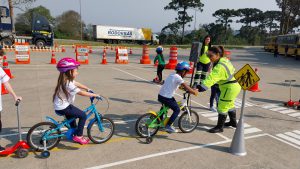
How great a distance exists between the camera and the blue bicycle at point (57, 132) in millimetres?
4390

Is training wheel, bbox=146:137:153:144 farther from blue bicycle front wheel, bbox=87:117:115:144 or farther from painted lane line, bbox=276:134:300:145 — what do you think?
→ painted lane line, bbox=276:134:300:145

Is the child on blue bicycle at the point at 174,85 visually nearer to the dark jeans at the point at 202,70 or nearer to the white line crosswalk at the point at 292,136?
the white line crosswalk at the point at 292,136

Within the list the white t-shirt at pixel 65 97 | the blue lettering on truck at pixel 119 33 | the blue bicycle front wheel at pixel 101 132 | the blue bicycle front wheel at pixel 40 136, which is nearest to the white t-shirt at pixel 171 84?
the blue bicycle front wheel at pixel 101 132

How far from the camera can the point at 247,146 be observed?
16.9 feet

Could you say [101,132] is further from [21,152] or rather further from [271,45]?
[271,45]

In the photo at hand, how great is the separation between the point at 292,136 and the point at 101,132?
443cm

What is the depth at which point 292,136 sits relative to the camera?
5.79m

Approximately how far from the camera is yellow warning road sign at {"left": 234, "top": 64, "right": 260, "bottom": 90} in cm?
450

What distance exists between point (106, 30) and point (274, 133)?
49.5 m

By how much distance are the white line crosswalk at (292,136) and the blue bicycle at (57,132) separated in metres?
3.97

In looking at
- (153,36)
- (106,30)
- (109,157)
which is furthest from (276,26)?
(109,157)

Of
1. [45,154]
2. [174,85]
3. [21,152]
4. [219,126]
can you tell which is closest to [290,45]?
[219,126]

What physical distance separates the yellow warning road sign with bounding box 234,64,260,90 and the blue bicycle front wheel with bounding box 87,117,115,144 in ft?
8.79

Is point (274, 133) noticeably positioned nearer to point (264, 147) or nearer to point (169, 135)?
point (264, 147)
